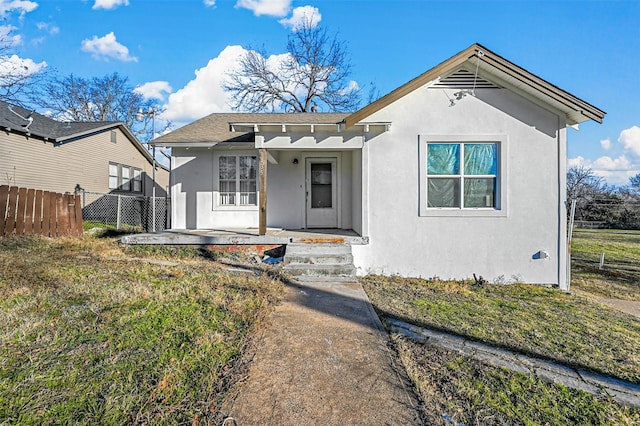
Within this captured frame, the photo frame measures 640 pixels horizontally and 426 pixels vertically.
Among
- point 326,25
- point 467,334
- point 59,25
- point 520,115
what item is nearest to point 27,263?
point 467,334

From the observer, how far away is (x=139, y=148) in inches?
778

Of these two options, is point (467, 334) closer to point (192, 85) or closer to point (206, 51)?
point (206, 51)

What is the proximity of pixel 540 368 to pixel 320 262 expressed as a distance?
158 inches

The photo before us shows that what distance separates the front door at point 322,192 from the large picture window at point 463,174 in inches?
121

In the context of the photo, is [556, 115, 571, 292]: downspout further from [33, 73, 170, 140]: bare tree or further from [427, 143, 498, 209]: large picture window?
[33, 73, 170, 140]: bare tree

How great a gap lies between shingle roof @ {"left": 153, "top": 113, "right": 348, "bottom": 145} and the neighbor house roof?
8359mm

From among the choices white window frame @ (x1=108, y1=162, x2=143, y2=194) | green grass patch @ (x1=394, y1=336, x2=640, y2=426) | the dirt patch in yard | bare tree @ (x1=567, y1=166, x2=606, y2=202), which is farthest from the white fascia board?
bare tree @ (x1=567, y1=166, x2=606, y2=202)

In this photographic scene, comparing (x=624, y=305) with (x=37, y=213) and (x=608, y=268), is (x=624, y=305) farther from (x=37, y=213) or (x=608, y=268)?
(x=37, y=213)

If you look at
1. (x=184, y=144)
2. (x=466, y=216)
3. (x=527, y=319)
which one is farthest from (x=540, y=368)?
(x=184, y=144)

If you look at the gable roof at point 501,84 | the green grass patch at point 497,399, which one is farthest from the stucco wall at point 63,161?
the green grass patch at point 497,399

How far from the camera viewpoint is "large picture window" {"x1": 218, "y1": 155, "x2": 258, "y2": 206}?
9258 mm

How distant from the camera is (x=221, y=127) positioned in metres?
9.91

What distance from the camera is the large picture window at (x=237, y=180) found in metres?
9.26

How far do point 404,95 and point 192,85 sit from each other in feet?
96.6
